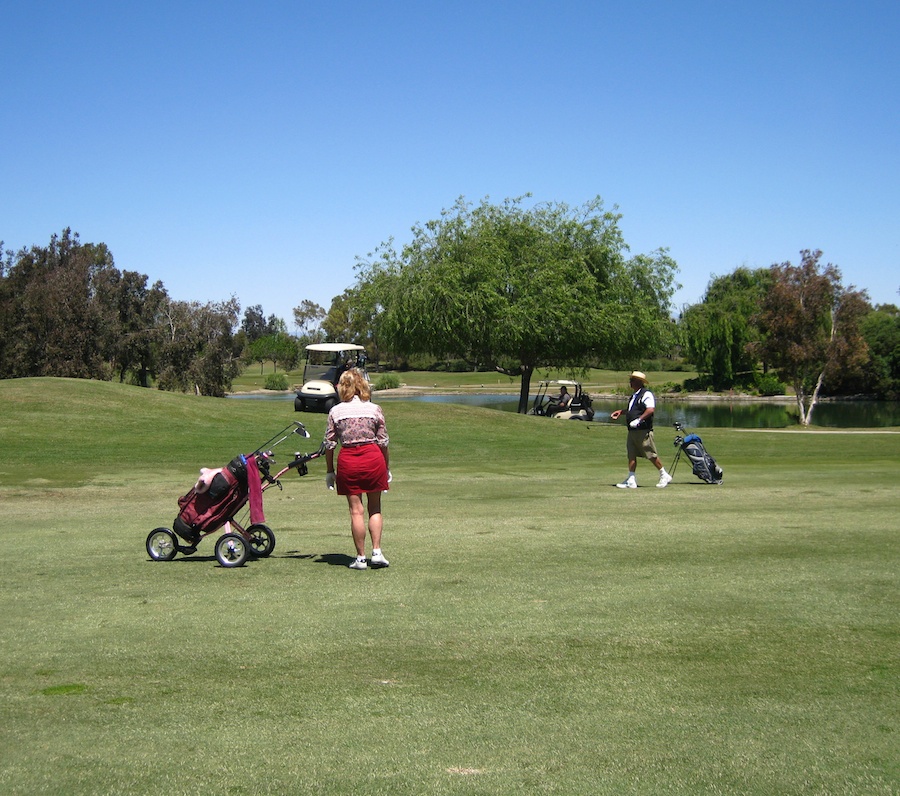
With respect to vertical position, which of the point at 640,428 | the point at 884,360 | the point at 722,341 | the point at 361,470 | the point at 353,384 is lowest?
the point at 361,470

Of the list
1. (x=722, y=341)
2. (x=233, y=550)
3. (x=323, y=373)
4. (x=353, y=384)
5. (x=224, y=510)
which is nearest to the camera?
(x=353, y=384)

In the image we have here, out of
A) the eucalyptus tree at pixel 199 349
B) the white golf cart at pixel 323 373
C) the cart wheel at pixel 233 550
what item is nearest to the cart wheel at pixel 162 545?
the cart wheel at pixel 233 550

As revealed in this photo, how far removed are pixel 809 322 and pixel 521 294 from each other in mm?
20121

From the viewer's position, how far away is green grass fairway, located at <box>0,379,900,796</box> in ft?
16.7

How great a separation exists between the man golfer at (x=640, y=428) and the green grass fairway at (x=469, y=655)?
2864 mm

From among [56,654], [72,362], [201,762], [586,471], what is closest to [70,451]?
[586,471]

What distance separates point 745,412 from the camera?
65.5 m

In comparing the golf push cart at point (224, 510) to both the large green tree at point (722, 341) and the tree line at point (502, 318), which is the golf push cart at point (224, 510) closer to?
the tree line at point (502, 318)

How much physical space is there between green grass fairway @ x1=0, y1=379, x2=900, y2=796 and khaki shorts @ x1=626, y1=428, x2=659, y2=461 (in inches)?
123

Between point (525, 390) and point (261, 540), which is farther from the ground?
point (525, 390)

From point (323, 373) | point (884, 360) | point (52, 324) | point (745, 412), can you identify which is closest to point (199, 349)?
point (52, 324)

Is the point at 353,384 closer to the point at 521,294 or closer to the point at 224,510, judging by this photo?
the point at 224,510

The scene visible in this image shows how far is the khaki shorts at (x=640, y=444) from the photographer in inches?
688

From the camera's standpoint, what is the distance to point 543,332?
153 ft
